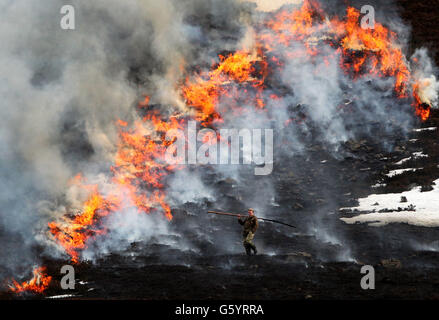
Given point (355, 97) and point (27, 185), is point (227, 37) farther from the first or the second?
point (27, 185)

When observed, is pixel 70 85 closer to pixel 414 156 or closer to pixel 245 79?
pixel 245 79

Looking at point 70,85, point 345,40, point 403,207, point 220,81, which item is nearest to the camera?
point 403,207

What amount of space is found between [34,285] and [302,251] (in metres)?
9.23

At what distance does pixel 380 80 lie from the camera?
33812 mm

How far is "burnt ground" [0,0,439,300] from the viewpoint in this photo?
517 inches

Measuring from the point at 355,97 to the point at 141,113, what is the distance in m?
14.5

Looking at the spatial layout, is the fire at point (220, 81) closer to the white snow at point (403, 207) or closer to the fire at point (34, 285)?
the white snow at point (403, 207)

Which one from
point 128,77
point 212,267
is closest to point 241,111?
point 128,77

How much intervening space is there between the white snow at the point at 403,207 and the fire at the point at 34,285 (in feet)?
42.5

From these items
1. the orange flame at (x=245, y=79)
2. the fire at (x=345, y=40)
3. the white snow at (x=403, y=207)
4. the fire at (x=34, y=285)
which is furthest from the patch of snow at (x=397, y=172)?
the fire at (x=34, y=285)

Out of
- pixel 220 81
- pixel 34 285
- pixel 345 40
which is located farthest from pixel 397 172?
pixel 34 285

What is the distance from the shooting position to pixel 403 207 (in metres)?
22.2

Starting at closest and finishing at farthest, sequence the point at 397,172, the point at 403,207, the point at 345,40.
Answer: the point at 403,207 < the point at 397,172 < the point at 345,40

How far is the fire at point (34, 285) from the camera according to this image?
551 inches
